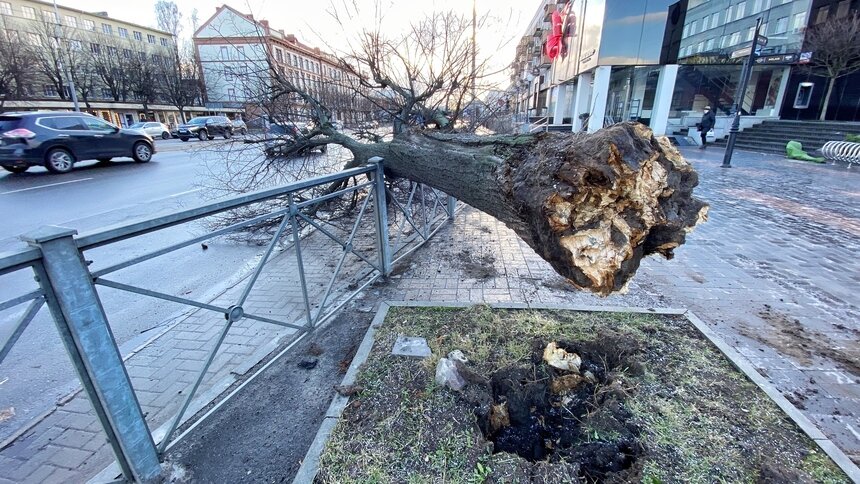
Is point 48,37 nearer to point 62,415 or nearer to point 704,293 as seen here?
point 62,415

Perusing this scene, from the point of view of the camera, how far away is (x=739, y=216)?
6.82m

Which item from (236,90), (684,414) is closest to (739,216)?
(684,414)

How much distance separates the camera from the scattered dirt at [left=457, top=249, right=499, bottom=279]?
4469 millimetres

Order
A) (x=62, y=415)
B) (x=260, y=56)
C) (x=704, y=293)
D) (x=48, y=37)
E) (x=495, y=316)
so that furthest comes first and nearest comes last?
(x=48, y=37), (x=260, y=56), (x=704, y=293), (x=495, y=316), (x=62, y=415)

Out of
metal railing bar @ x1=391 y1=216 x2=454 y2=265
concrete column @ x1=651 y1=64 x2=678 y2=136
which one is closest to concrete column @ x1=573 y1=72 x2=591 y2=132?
concrete column @ x1=651 y1=64 x2=678 y2=136

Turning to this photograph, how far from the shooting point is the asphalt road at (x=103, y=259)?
2902mm

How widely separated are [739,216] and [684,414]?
253 inches

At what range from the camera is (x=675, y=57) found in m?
17.2

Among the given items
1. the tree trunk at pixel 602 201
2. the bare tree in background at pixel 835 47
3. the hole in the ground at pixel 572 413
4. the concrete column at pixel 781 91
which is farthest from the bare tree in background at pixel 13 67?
the concrete column at pixel 781 91

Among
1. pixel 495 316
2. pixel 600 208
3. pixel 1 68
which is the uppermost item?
pixel 1 68

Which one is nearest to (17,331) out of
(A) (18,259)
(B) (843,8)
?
(A) (18,259)

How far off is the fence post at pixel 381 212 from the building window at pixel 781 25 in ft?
86.0

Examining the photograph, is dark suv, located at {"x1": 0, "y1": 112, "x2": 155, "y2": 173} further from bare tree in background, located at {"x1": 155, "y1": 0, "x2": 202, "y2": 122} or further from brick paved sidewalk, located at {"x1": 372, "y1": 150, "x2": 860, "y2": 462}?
bare tree in background, located at {"x1": 155, "y1": 0, "x2": 202, "y2": 122}

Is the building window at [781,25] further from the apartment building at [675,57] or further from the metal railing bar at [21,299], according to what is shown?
the metal railing bar at [21,299]
